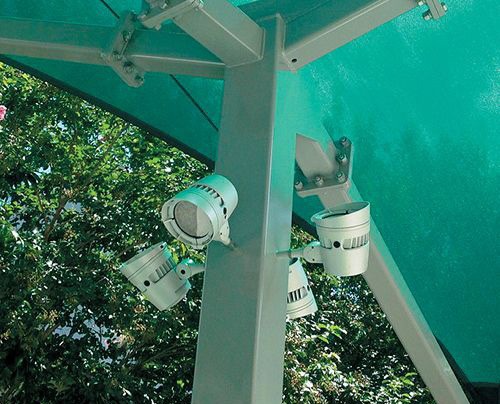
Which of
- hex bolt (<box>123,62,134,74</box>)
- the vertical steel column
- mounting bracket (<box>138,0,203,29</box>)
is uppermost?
hex bolt (<box>123,62,134,74</box>)

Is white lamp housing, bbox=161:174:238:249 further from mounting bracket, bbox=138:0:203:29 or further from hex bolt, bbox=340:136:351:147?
hex bolt, bbox=340:136:351:147

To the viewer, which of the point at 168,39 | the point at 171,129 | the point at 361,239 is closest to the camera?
the point at 361,239

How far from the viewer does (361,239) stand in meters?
1.98

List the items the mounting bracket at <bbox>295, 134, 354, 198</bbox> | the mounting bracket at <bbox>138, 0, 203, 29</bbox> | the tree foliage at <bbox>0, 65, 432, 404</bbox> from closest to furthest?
1. the mounting bracket at <bbox>138, 0, 203, 29</bbox>
2. the mounting bracket at <bbox>295, 134, 354, 198</bbox>
3. the tree foliage at <bbox>0, 65, 432, 404</bbox>

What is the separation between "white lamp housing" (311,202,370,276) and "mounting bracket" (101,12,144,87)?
0.67 metres

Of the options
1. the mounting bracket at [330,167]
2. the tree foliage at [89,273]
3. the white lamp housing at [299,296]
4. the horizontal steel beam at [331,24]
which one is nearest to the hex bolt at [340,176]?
the mounting bracket at [330,167]

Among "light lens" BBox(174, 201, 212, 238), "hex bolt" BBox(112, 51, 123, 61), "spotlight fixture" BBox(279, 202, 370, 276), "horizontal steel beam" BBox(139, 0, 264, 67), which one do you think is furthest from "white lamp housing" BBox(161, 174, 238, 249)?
"hex bolt" BBox(112, 51, 123, 61)

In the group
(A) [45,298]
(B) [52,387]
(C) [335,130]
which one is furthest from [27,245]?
(C) [335,130]

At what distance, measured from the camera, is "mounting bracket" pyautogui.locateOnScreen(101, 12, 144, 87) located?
225cm

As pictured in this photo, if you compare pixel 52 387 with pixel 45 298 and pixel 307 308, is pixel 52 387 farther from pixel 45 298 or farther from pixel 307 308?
pixel 307 308

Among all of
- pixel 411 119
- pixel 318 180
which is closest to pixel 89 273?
pixel 318 180

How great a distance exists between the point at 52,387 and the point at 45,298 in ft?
1.93

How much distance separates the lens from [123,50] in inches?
89.2

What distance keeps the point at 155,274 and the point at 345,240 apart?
0.49 meters
